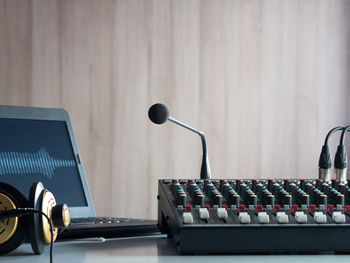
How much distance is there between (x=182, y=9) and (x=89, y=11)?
0.49 metres

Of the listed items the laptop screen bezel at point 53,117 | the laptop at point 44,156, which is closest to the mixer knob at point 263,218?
the laptop at point 44,156

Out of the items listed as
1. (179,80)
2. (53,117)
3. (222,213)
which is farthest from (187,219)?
(179,80)

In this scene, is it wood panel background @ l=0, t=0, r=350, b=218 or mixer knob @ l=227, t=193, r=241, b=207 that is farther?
wood panel background @ l=0, t=0, r=350, b=218

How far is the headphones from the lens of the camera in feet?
2.25

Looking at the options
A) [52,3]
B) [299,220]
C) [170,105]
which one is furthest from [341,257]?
[52,3]

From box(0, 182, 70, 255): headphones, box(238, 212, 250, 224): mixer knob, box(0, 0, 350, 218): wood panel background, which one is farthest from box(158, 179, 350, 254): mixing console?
box(0, 0, 350, 218): wood panel background

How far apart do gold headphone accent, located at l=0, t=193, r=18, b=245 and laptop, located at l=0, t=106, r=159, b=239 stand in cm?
49

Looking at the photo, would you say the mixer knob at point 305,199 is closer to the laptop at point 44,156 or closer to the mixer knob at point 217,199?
the mixer knob at point 217,199

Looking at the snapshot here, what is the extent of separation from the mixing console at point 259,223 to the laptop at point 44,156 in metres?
0.46

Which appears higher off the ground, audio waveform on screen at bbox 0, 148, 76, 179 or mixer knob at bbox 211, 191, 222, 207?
mixer knob at bbox 211, 191, 222, 207

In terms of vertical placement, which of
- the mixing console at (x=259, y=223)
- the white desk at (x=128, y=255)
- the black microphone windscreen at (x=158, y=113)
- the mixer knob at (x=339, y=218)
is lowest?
the white desk at (x=128, y=255)

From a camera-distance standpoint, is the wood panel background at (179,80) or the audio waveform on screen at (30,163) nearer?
the audio waveform on screen at (30,163)

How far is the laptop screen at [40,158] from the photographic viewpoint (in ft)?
4.00

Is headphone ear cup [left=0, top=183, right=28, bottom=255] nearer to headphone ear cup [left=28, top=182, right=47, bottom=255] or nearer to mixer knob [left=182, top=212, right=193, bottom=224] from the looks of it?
headphone ear cup [left=28, top=182, right=47, bottom=255]
